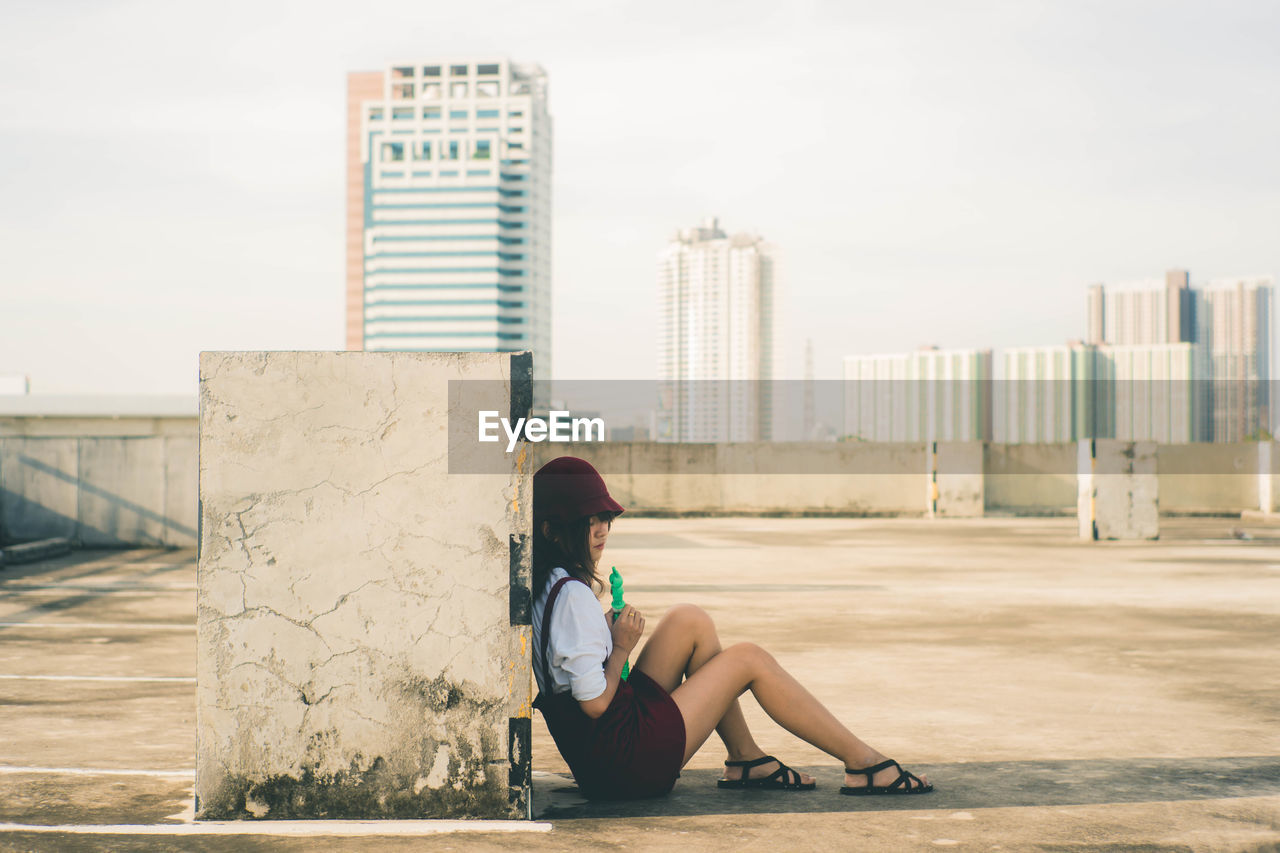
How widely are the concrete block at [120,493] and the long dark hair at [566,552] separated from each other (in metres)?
13.4

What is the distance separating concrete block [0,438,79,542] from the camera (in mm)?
15719

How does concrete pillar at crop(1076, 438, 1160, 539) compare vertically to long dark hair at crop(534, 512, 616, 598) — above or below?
below

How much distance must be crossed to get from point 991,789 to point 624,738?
4.70 ft

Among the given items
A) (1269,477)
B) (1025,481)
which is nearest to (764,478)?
(1025,481)

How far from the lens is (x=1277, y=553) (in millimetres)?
15555

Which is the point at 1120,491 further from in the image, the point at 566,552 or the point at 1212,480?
the point at 566,552

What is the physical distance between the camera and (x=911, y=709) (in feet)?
19.2

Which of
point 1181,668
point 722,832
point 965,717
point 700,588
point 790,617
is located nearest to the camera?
point 722,832

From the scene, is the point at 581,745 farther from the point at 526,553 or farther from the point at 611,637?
the point at 526,553

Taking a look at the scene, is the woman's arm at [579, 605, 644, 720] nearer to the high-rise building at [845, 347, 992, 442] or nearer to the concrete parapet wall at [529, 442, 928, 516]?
the concrete parapet wall at [529, 442, 928, 516]

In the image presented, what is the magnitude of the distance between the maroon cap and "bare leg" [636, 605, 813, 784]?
58 centimetres

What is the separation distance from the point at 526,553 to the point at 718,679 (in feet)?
3.00

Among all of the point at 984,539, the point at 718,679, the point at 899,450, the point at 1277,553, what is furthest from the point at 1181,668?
the point at 899,450

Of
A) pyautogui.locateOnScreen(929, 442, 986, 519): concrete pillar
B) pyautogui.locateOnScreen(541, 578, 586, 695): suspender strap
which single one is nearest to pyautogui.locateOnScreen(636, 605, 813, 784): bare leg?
pyautogui.locateOnScreen(541, 578, 586, 695): suspender strap
